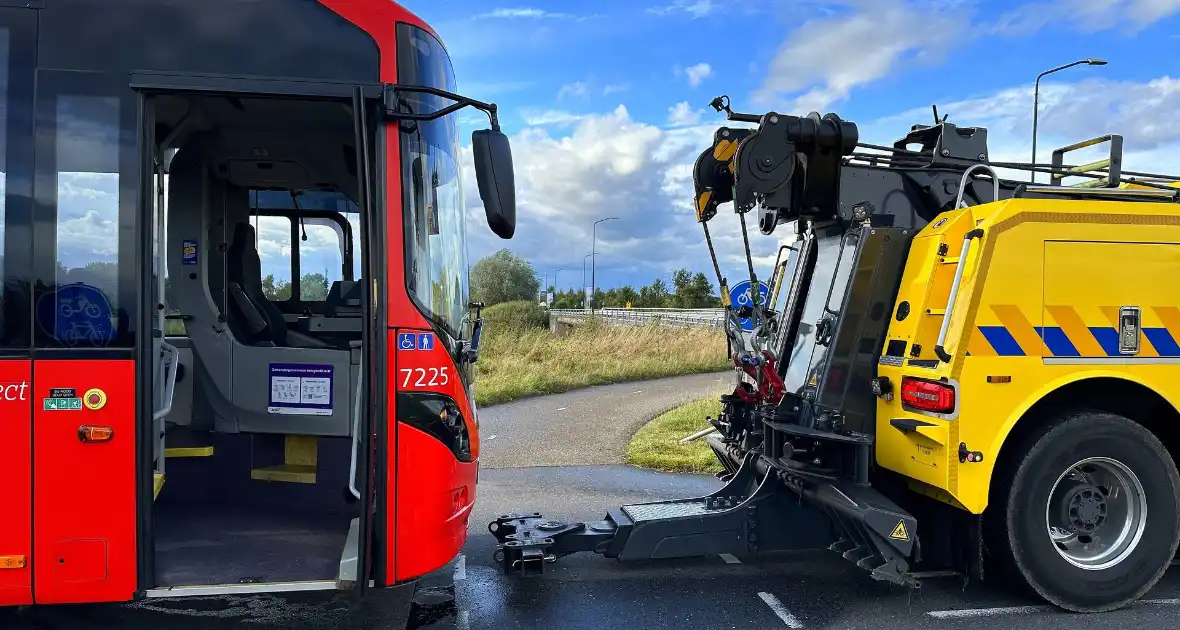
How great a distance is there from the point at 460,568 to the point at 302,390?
1.56 meters

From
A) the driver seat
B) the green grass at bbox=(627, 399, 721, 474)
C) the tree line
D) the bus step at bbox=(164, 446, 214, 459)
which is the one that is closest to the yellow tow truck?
the bus step at bbox=(164, 446, 214, 459)

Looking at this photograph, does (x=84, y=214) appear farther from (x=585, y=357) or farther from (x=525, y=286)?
(x=525, y=286)

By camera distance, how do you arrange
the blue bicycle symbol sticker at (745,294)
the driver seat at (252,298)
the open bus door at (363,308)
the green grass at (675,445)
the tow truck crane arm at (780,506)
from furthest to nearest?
the green grass at (675,445) < the blue bicycle symbol sticker at (745,294) < the driver seat at (252,298) < the tow truck crane arm at (780,506) < the open bus door at (363,308)

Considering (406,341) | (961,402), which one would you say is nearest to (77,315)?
(406,341)

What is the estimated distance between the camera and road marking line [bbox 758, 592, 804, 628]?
4234 mm

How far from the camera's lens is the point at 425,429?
3.70 m

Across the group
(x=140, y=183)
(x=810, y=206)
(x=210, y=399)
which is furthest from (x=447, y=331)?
(x=810, y=206)

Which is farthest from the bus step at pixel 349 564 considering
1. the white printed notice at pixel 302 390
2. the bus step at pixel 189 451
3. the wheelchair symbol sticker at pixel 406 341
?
the bus step at pixel 189 451

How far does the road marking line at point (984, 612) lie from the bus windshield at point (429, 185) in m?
3.14

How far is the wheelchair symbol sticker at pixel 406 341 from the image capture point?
3.64m

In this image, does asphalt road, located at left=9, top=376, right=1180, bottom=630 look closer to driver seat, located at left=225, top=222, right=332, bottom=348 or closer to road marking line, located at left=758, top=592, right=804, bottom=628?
road marking line, located at left=758, top=592, right=804, bottom=628

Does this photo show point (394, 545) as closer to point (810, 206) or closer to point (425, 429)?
point (425, 429)

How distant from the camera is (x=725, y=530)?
4645 millimetres

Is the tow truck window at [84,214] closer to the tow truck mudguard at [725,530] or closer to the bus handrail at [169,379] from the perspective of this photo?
the bus handrail at [169,379]
